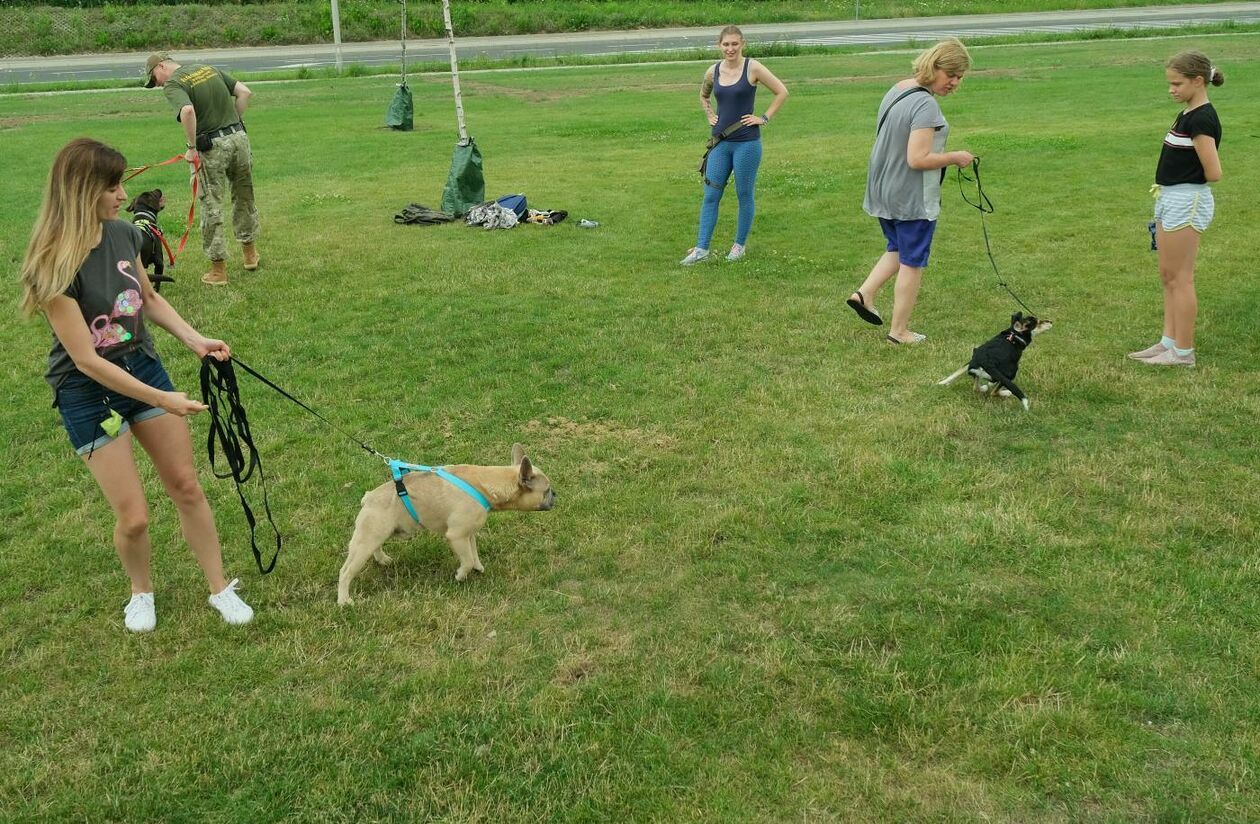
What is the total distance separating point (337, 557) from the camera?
491 cm

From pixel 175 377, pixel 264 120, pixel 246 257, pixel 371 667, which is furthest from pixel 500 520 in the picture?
pixel 264 120

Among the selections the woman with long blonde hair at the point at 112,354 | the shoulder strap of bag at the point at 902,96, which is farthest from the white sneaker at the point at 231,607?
the shoulder strap of bag at the point at 902,96

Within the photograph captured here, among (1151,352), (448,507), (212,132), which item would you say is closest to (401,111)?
(212,132)

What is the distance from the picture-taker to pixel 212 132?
354 inches

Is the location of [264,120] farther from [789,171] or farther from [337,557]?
[337,557]

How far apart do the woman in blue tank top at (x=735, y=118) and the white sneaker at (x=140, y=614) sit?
6.70 metres

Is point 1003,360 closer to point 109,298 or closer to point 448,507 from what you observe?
point 448,507

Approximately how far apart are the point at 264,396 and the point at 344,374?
61cm

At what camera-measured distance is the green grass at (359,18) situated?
34500mm

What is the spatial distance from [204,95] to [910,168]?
6236 mm

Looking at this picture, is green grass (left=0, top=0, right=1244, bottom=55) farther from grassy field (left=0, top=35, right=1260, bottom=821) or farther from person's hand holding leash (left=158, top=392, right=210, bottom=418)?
person's hand holding leash (left=158, top=392, right=210, bottom=418)

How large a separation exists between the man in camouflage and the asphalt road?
2287cm

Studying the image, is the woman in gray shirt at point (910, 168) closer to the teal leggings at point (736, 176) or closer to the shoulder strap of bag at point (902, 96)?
the shoulder strap of bag at point (902, 96)

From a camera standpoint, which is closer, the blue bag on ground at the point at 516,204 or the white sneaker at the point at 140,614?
the white sneaker at the point at 140,614
